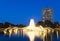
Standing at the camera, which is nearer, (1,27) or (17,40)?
(1,27)

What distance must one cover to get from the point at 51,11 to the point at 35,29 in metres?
14.2

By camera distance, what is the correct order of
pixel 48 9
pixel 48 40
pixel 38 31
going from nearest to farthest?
pixel 38 31
pixel 48 40
pixel 48 9

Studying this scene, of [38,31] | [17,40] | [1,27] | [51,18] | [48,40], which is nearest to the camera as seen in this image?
[38,31]

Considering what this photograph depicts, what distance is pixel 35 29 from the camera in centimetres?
707

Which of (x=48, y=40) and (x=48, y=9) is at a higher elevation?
(x=48, y=9)

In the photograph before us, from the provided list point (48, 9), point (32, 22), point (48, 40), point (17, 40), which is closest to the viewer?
point (48, 40)

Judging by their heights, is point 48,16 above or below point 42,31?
above

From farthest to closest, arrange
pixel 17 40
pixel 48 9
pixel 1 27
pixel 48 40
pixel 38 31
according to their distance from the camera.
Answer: pixel 48 9, pixel 17 40, pixel 1 27, pixel 48 40, pixel 38 31

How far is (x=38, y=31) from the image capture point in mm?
6879

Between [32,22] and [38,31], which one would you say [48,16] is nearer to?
[32,22]

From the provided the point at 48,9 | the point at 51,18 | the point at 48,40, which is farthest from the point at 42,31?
the point at 51,18

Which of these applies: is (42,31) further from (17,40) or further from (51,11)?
(51,11)

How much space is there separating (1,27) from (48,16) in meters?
7.86

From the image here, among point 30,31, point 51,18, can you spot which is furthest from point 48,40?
point 51,18
